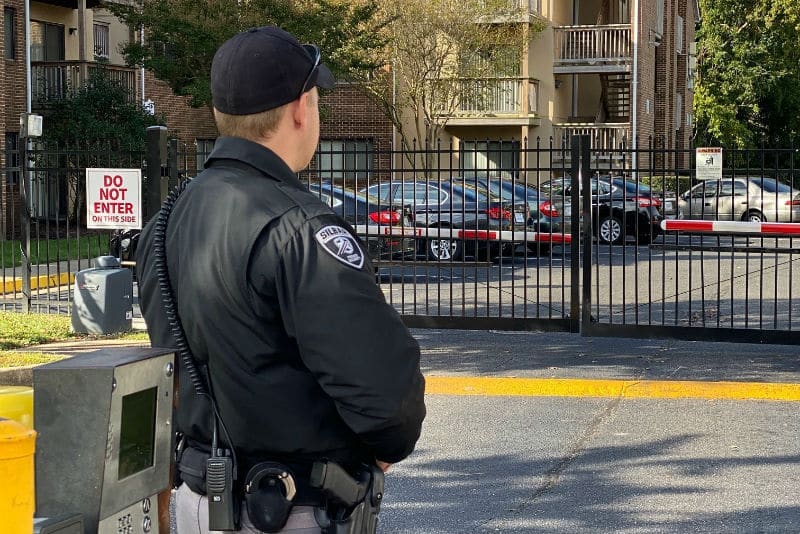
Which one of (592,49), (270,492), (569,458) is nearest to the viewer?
Answer: (270,492)

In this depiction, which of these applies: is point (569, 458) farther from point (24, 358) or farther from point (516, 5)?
point (516, 5)

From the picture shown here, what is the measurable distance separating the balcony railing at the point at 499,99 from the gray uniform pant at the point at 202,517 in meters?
31.9

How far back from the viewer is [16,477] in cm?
213

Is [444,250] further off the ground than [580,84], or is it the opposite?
[580,84]

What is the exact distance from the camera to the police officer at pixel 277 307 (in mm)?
2607

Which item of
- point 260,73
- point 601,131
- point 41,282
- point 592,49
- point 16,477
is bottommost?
point 41,282

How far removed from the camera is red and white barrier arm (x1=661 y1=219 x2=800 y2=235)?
11.3 metres

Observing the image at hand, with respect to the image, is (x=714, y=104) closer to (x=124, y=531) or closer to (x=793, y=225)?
(x=793, y=225)

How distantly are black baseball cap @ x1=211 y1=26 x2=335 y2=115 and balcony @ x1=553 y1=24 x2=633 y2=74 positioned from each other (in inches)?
1388

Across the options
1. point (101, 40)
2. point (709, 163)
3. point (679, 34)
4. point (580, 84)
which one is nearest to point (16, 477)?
point (709, 163)

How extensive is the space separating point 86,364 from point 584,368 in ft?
27.7

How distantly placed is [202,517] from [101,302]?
976 centimetres

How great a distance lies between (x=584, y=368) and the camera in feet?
34.5

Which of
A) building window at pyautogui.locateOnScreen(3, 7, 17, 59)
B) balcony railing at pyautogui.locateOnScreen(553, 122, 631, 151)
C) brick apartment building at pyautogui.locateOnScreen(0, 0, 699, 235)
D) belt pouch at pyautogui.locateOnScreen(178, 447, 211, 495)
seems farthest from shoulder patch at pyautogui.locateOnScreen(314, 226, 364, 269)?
balcony railing at pyautogui.locateOnScreen(553, 122, 631, 151)
